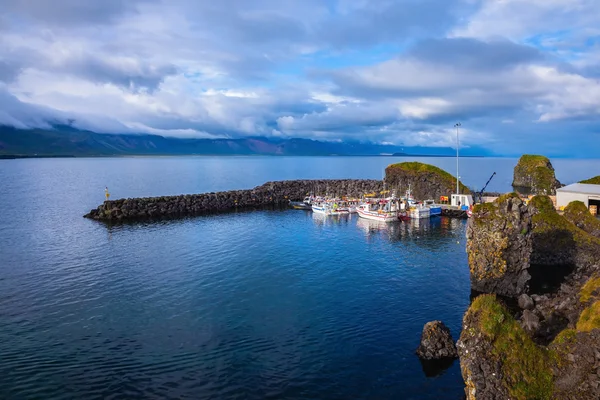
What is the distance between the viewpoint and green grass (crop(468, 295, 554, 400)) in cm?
1867

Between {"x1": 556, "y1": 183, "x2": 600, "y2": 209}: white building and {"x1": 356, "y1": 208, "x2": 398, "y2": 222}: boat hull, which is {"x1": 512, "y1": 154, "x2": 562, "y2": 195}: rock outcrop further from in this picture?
{"x1": 356, "y1": 208, "x2": 398, "y2": 222}: boat hull

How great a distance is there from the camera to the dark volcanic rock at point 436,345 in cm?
2986

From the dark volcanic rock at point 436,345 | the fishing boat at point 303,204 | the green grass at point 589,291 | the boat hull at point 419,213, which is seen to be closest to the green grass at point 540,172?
the boat hull at point 419,213

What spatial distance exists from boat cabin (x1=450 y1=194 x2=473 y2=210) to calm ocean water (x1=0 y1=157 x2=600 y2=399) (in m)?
28.2

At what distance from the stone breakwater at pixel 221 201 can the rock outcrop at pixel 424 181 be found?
1518 cm

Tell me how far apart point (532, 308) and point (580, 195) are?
2251 inches

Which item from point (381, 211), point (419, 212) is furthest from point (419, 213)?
point (381, 211)

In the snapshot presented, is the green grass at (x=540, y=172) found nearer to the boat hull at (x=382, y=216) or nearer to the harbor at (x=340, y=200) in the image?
the harbor at (x=340, y=200)

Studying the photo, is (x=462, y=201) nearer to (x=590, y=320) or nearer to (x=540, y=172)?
(x=540, y=172)

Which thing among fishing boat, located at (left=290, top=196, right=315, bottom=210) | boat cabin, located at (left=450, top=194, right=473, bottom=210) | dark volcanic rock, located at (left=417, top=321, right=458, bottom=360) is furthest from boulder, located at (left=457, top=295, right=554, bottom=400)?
fishing boat, located at (left=290, top=196, right=315, bottom=210)

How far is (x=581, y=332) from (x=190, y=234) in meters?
68.5

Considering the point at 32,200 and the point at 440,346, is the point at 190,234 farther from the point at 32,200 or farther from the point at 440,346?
the point at 32,200

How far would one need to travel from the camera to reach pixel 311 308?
132ft

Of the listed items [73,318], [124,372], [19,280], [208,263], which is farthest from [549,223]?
[19,280]
